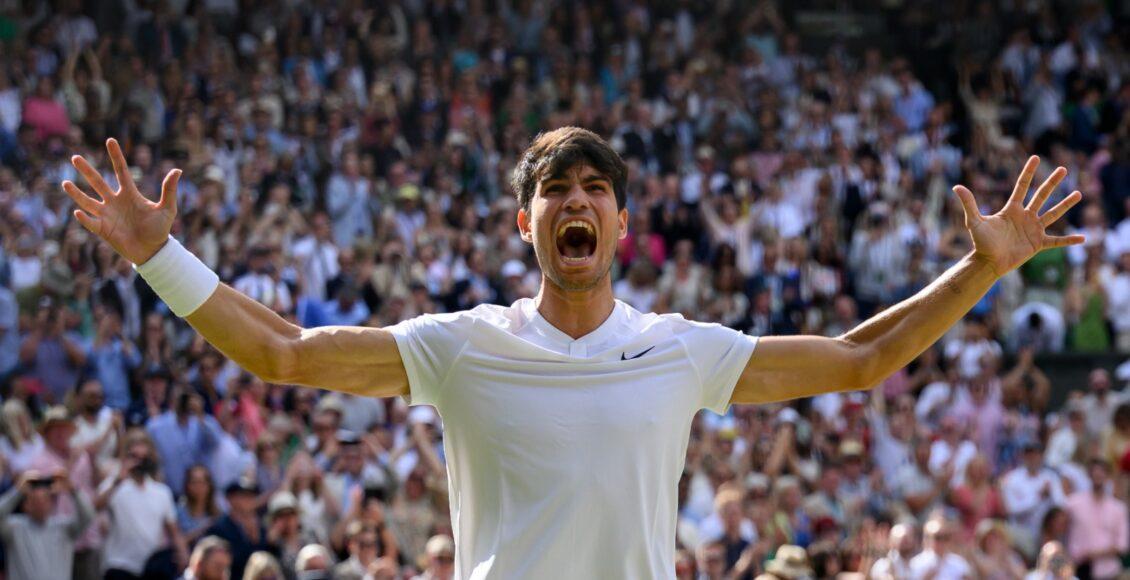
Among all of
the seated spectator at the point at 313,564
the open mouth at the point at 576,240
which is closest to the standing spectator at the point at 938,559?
the seated spectator at the point at 313,564

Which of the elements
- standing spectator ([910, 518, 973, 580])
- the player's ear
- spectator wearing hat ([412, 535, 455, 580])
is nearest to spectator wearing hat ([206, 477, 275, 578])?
spectator wearing hat ([412, 535, 455, 580])

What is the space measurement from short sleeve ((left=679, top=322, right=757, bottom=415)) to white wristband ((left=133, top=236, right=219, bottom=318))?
3.41 ft

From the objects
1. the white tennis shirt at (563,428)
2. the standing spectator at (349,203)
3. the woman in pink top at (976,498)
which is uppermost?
the standing spectator at (349,203)

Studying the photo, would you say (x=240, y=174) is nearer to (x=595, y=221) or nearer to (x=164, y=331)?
(x=164, y=331)

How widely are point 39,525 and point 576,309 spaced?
7.28 metres

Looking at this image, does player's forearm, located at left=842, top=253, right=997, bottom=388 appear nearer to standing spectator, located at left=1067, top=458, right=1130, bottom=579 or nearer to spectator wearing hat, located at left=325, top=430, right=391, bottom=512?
spectator wearing hat, located at left=325, top=430, right=391, bottom=512

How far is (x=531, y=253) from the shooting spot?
15.7 meters

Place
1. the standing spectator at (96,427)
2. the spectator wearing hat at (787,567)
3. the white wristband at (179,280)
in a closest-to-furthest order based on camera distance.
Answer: the white wristband at (179,280) → the spectator wearing hat at (787,567) → the standing spectator at (96,427)

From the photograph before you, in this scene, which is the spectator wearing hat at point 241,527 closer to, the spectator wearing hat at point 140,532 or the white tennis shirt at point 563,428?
the spectator wearing hat at point 140,532

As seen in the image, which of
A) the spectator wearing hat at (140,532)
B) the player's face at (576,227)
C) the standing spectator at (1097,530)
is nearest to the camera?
the player's face at (576,227)

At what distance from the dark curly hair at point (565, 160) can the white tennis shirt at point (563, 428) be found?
29cm

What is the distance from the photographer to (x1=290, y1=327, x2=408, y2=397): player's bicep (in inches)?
160

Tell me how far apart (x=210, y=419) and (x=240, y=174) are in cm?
363

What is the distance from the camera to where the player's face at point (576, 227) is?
4176 millimetres
